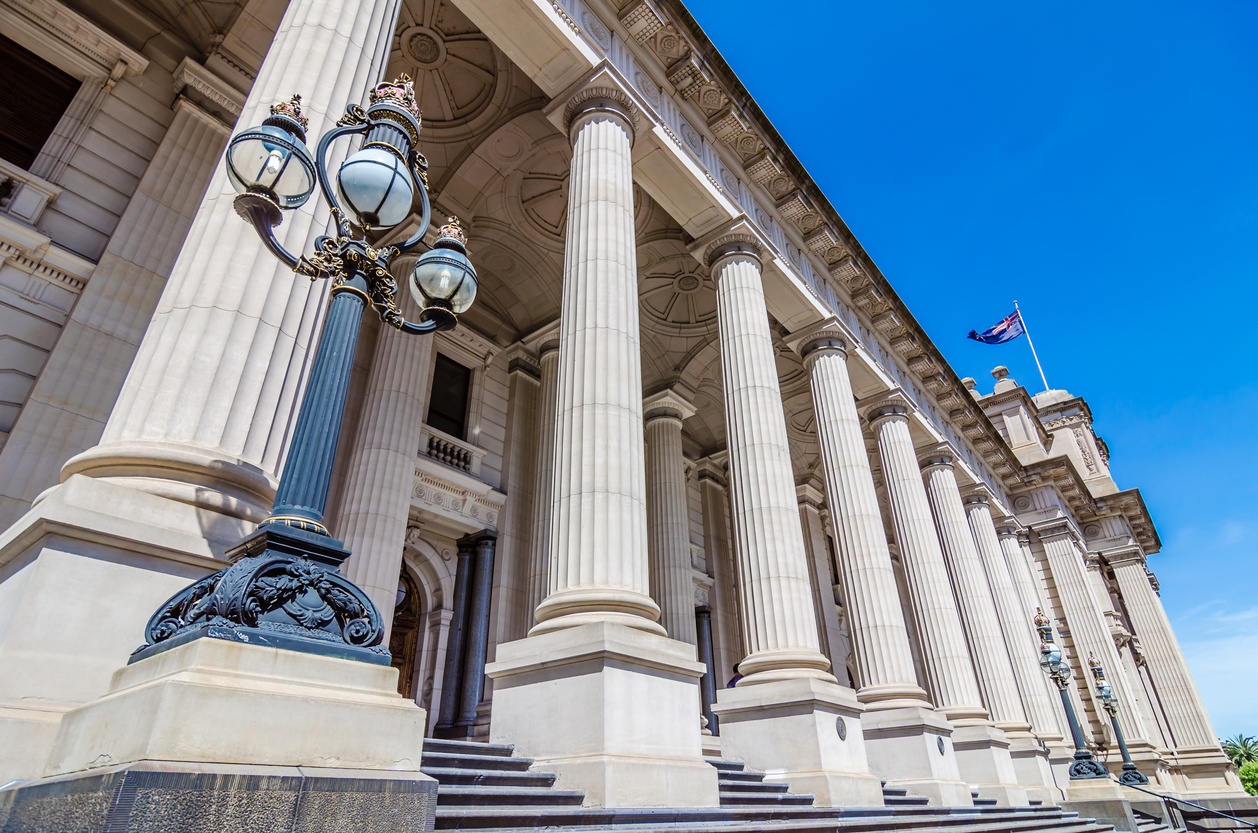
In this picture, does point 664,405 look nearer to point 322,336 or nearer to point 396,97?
point 396,97

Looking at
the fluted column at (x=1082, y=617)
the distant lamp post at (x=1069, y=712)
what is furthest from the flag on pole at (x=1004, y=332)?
the distant lamp post at (x=1069, y=712)

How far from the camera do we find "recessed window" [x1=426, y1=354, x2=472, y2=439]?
1666 cm

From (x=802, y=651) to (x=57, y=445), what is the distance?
34.2ft

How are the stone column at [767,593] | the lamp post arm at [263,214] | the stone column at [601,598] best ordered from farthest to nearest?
1. the stone column at [767,593]
2. the stone column at [601,598]
3. the lamp post arm at [263,214]

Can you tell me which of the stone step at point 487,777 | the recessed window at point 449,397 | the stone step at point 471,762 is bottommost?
the stone step at point 487,777

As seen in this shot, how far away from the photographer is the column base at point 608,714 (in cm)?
659

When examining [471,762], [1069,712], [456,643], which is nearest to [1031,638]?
[1069,712]

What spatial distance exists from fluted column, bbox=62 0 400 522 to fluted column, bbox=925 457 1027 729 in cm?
1928

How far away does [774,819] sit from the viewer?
24.8ft

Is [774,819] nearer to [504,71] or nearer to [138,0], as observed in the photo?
[504,71]

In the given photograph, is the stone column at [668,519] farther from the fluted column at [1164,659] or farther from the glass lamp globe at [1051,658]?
the fluted column at [1164,659]

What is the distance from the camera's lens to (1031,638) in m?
23.5

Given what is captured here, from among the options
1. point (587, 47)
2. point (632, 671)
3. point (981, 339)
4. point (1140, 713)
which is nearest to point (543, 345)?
point (587, 47)

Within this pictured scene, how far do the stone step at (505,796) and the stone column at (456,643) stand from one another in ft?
29.1
